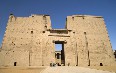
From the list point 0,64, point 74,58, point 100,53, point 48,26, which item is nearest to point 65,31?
point 48,26

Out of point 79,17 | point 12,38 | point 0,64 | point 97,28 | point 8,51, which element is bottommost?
point 0,64

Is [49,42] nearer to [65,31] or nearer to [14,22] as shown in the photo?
[65,31]

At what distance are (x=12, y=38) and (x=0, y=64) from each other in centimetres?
406

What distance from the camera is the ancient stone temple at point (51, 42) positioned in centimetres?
2302

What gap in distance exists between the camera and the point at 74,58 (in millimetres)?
23859

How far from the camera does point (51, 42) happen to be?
79.2ft

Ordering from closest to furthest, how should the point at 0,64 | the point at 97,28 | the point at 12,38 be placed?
the point at 0,64 → the point at 12,38 → the point at 97,28

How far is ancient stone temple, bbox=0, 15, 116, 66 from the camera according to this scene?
23016 millimetres

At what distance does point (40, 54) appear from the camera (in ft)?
76.5

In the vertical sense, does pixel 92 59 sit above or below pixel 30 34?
below

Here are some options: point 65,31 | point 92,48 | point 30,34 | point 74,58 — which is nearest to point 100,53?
point 92,48

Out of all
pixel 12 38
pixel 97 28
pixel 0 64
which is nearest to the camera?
pixel 0 64

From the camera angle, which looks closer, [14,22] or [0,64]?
[0,64]

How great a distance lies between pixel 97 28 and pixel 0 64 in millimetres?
15813
